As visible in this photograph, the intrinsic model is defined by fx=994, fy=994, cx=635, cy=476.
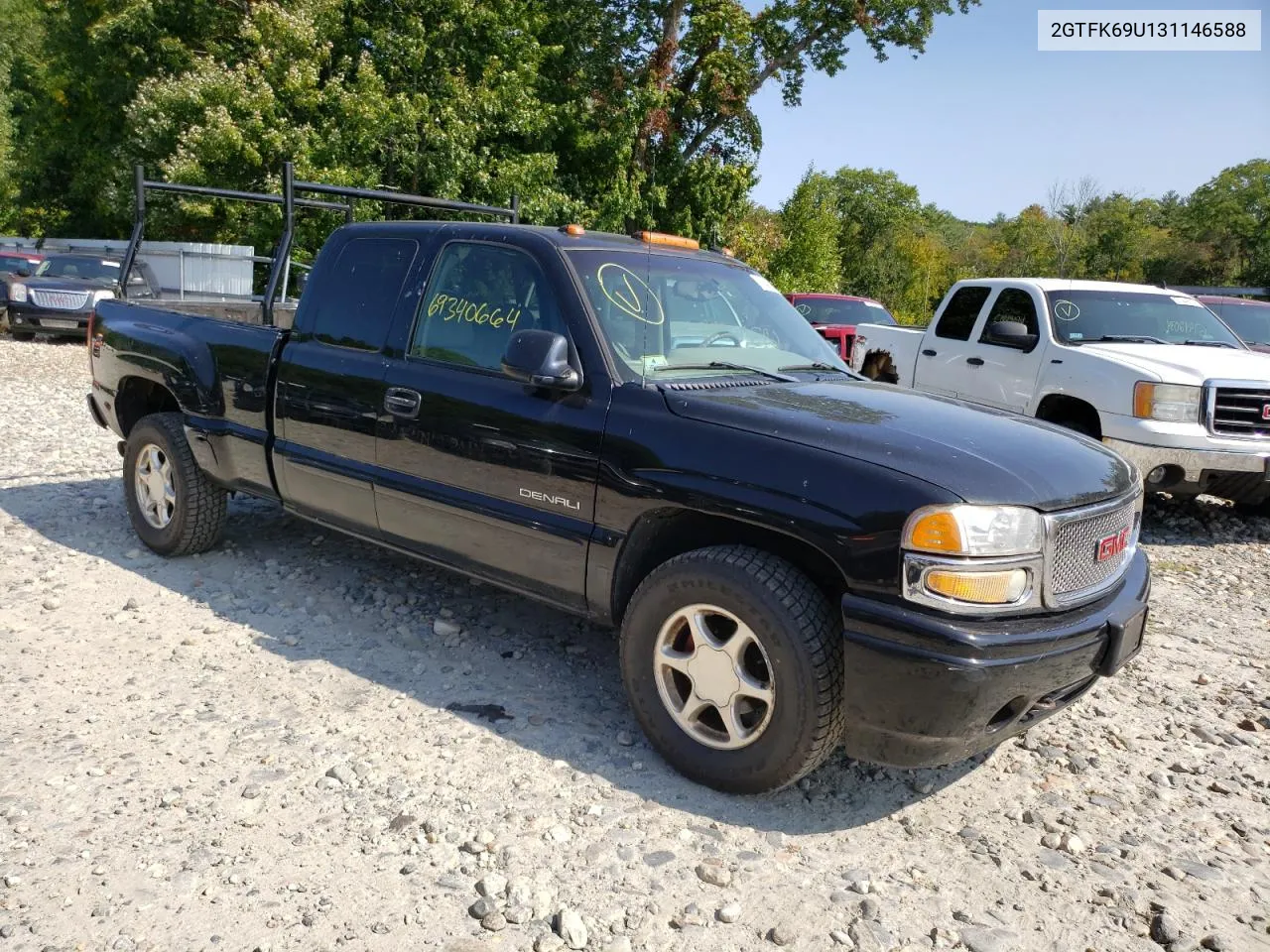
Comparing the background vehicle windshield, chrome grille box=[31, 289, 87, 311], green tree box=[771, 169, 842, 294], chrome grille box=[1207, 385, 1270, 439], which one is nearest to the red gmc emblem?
chrome grille box=[1207, 385, 1270, 439]

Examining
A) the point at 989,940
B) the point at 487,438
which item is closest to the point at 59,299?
the point at 487,438

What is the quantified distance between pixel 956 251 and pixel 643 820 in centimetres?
6680

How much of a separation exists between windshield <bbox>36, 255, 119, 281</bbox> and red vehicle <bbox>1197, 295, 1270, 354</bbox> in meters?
16.9

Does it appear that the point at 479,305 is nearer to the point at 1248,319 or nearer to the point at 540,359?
the point at 540,359

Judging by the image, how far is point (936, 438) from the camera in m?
3.18

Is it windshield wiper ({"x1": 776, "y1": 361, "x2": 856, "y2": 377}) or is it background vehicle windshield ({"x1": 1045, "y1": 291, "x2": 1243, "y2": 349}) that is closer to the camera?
windshield wiper ({"x1": 776, "y1": 361, "x2": 856, "y2": 377})

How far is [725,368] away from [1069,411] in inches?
186

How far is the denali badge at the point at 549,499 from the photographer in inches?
143

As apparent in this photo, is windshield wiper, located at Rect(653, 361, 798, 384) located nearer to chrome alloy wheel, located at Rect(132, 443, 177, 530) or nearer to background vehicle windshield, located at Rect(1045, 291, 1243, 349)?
chrome alloy wheel, located at Rect(132, 443, 177, 530)

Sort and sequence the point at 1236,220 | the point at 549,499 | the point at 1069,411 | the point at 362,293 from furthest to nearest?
the point at 1236,220, the point at 1069,411, the point at 362,293, the point at 549,499

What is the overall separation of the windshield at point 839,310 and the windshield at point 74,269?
12.1 metres

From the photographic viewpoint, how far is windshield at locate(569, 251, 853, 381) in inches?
147

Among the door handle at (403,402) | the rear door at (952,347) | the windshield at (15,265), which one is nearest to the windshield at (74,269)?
the windshield at (15,265)

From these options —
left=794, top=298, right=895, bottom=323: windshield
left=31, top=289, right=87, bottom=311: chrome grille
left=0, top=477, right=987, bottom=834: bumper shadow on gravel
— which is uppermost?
left=31, top=289, right=87, bottom=311: chrome grille
